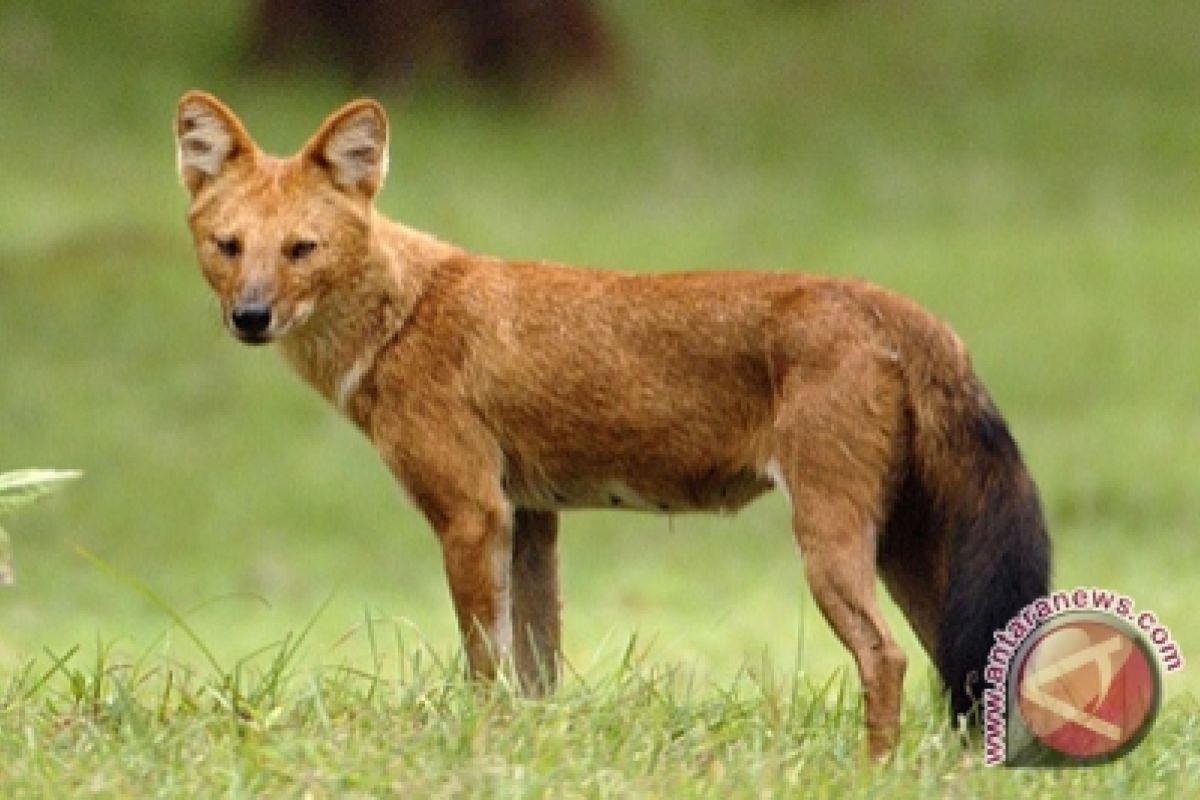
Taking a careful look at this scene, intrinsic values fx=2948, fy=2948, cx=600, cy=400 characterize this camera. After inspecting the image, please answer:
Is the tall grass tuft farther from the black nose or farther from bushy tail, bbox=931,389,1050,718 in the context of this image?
bushy tail, bbox=931,389,1050,718

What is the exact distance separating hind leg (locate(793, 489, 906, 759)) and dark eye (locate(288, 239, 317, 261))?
138 centimetres

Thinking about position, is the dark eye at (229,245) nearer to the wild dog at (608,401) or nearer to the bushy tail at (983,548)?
the wild dog at (608,401)

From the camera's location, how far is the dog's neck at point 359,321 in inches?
268

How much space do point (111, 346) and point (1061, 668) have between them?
10490 millimetres

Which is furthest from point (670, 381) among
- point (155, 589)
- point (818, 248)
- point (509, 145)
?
point (509, 145)

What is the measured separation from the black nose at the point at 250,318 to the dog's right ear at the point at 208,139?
47 centimetres

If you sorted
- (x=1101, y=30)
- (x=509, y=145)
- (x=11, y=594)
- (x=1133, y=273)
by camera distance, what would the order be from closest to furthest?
(x=11, y=594)
(x=1133, y=273)
(x=509, y=145)
(x=1101, y=30)

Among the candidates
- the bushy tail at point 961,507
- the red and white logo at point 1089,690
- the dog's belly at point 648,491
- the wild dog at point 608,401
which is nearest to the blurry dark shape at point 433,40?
the wild dog at point 608,401

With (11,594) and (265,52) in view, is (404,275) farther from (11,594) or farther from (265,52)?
(265,52)

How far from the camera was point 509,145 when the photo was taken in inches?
778

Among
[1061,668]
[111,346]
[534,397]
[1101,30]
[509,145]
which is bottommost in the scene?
[1061,668]

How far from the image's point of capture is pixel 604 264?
17.0m

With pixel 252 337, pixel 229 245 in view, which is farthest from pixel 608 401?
pixel 229 245

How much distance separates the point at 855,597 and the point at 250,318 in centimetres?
151
